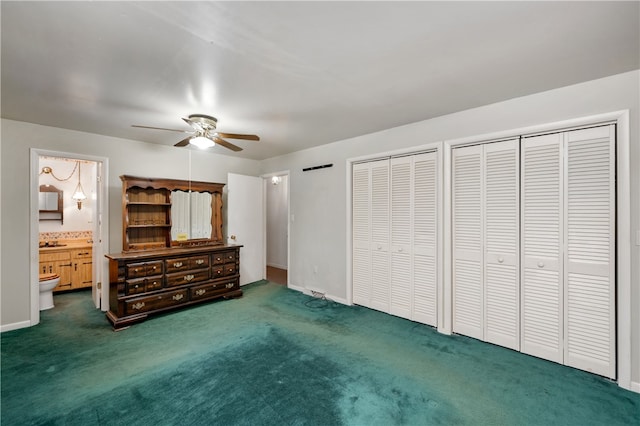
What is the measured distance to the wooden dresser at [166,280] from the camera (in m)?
3.34

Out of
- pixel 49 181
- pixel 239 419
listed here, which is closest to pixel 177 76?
pixel 239 419

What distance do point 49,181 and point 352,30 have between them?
20.3ft

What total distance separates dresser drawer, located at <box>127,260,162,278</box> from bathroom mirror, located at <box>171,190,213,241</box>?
75cm

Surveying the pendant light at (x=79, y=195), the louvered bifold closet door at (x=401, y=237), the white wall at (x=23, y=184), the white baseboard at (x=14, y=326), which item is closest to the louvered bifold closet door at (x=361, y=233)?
the louvered bifold closet door at (x=401, y=237)

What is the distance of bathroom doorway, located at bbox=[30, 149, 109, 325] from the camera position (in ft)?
12.8

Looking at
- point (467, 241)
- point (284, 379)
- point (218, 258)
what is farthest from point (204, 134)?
point (467, 241)

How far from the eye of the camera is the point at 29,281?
3.35 m

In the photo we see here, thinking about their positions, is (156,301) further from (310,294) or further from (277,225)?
(277,225)

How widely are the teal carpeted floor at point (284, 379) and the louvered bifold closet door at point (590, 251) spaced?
0.24 metres

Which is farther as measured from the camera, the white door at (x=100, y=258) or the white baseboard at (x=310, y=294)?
the white baseboard at (x=310, y=294)

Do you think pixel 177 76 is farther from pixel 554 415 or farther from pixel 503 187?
pixel 554 415

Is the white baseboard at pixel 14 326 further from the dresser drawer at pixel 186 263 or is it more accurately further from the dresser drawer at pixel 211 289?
the dresser drawer at pixel 211 289

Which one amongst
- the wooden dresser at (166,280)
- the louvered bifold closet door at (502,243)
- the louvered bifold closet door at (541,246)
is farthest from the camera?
the wooden dresser at (166,280)

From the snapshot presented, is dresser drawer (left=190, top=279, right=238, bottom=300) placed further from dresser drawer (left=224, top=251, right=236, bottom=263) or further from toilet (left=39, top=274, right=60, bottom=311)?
toilet (left=39, top=274, right=60, bottom=311)
